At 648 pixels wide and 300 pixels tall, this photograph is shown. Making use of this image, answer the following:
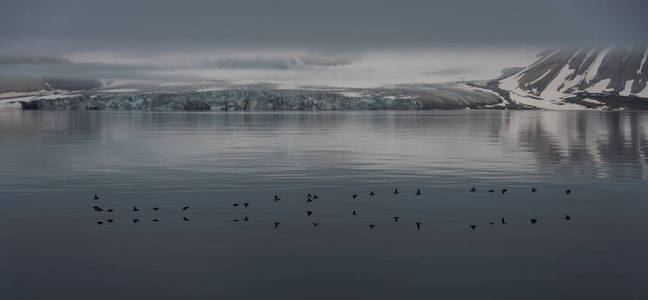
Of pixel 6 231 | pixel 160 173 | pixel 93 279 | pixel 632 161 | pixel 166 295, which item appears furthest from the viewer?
pixel 632 161

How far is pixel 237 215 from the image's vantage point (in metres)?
23.9

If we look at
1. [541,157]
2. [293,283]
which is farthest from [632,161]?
[293,283]

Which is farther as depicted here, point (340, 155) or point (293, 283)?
point (340, 155)

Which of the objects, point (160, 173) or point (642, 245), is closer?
point (642, 245)

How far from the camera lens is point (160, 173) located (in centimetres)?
3747

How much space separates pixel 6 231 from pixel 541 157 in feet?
120

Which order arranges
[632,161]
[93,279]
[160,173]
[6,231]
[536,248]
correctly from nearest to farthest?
[93,279] → [536,248] → [6,231] → [160,173] → [632,161]

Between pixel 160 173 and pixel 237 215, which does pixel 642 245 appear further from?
pixel 160 173

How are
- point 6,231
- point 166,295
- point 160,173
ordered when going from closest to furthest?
point 166,295 → point 6,231 → point 160,173

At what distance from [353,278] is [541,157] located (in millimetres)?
35188

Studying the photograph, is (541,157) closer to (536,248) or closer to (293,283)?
(536,248)

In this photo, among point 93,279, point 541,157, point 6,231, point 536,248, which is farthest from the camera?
point 541,157

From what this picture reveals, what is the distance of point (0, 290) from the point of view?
15.0 metres

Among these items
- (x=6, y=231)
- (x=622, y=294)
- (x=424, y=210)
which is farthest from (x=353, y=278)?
(x=6, y=231)
